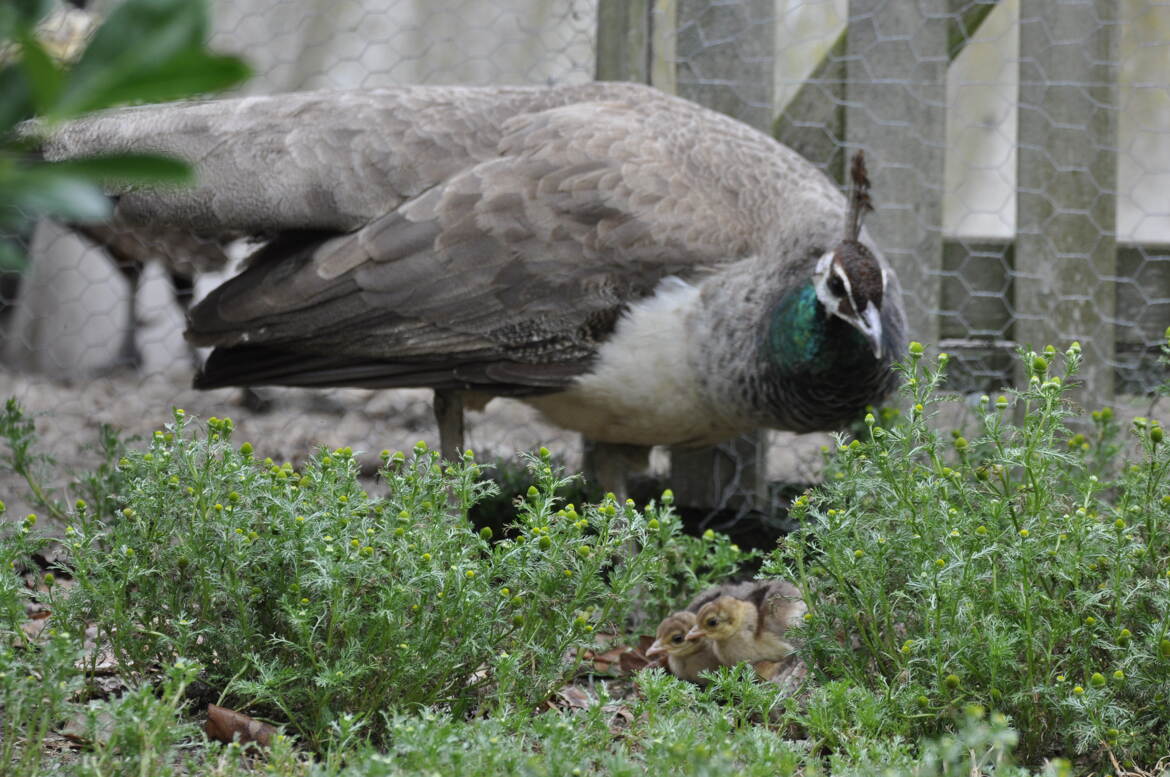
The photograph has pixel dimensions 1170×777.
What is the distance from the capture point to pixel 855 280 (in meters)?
3.04

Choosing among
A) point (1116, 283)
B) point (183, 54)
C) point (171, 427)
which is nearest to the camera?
point (183, 54)

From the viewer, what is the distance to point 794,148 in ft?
13.3

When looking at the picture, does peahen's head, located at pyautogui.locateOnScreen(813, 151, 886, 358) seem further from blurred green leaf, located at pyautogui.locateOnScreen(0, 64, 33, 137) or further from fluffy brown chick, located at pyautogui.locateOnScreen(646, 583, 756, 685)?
blurred green leaf, located at pyautogui.locateOnScreen(0, 64, 33, 137)

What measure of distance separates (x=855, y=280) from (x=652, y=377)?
55cm

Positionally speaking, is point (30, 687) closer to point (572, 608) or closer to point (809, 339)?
point (572, 608)

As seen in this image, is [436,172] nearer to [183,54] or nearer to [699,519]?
[699,519]

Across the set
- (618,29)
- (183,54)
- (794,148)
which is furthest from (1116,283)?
(183,54)

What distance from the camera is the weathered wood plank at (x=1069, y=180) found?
3795mm

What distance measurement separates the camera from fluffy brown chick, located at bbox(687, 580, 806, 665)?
2641 millimetres

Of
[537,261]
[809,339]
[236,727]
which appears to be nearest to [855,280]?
[809,339]

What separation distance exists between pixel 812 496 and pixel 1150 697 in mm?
618

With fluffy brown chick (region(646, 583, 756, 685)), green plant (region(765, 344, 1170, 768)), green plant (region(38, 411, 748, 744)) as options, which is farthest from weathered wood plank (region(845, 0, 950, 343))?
green plant (region(38, 411, 748, 744))

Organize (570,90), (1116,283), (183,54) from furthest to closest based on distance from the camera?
(1116,283)
(570,90)
(183,54)

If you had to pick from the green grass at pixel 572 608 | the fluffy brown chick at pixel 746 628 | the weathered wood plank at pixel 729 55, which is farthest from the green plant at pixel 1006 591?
the weathered wood plank at pixel 729 55
